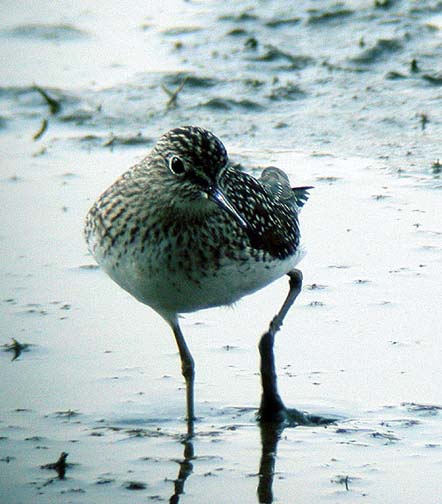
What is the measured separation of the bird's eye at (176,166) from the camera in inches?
285

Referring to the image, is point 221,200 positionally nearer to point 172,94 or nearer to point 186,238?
point 186,238

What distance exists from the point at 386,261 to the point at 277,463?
2729 mm

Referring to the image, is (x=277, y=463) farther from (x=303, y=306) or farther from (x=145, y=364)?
(x=303, y=306)

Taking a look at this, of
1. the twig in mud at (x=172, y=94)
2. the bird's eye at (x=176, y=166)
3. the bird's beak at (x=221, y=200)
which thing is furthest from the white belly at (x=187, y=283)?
the twig in mud at (x=172, y=94)

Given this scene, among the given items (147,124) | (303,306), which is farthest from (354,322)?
(147,124)

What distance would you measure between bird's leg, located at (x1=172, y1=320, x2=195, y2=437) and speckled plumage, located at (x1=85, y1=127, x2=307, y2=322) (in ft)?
1.06

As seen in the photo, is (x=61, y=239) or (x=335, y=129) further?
(x=335, y=129)

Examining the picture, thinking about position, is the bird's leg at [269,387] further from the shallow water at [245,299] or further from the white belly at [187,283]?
the white belly at [187,283]

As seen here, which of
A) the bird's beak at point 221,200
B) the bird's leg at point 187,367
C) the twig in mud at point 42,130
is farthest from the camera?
the twig in mud at point 42,130

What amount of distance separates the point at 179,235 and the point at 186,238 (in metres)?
0.04

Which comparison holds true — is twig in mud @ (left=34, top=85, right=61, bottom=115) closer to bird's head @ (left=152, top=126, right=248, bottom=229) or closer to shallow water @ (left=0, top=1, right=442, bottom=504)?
shallow water @ (left=0, top=1, right=442, bottom=504)

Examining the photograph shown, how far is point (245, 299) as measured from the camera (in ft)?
30.0

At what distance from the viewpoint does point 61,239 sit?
33.7 feet

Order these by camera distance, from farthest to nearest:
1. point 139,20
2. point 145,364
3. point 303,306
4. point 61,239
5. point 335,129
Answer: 1. point 139,20
2. point 335,129
3. point 61,239
4. point 303,306
5. point 145,364
